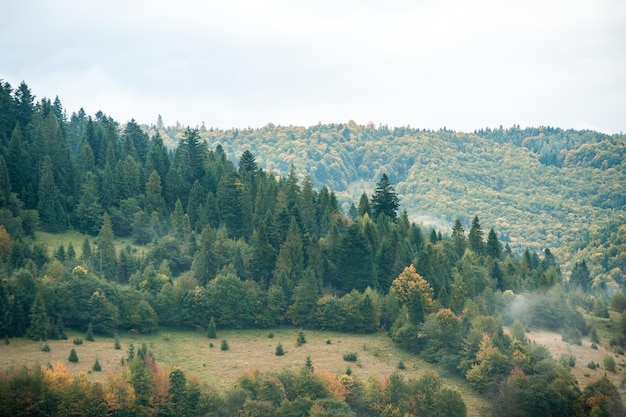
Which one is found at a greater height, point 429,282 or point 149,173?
point 149,173

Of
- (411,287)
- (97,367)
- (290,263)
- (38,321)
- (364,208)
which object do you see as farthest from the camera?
(364,208)

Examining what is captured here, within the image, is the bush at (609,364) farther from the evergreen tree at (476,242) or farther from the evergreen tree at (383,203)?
the evergreen tree at (383,203)

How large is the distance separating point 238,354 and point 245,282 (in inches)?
687

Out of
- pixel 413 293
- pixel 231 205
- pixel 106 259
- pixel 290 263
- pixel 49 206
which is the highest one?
pixel 231 205

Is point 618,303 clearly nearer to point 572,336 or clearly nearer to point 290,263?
point 572,336

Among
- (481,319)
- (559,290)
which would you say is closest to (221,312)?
(481,319)

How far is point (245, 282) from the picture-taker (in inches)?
5064

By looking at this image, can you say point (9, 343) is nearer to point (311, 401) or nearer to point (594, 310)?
point (311, 401)

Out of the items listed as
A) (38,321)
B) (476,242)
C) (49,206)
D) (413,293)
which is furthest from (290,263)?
(476,242)

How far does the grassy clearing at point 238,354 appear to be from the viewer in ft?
335

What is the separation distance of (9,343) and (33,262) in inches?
701

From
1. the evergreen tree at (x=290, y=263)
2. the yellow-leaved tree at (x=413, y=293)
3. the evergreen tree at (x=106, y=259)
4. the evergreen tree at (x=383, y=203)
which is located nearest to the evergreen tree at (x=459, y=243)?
the evergreen tree at (x=383, y=203)

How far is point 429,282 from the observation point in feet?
451

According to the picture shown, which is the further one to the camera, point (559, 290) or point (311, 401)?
point (559, 290)
